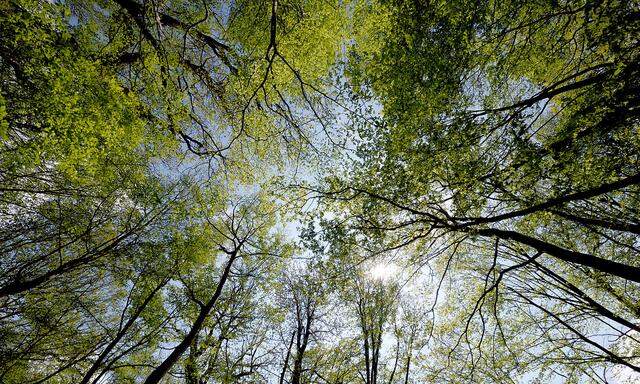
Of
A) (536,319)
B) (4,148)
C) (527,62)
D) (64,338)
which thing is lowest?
(64,338)

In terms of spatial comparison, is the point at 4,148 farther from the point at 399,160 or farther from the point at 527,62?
the point at 527,62

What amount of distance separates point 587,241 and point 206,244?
13.4 m

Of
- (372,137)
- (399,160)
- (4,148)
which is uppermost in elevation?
(372,137)

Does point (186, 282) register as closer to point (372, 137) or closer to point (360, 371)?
point (372, 137)

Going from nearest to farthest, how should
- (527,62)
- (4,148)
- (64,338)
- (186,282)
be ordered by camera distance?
(527,62) → (4,148) → (64,338) → (186,282)

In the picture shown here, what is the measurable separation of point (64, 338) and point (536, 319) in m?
17.0

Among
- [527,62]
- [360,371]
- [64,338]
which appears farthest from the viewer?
[360,371]

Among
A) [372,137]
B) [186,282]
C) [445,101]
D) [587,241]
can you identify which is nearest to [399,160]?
[372,137]

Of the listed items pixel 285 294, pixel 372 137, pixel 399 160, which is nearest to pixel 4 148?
pixel 372 137

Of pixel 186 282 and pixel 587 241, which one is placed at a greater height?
pixel 587 241

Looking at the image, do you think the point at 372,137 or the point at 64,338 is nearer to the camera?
the point at 372,137

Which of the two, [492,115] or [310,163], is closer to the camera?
[492,115]

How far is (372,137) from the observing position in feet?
19.1

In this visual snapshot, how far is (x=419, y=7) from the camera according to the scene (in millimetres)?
4766
